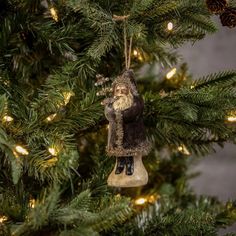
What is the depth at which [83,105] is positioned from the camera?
0.75 m

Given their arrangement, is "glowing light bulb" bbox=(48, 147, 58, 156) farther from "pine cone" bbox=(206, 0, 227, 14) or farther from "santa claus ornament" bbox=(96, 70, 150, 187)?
"pine cone" bbox=(206, 0, 227, 14)

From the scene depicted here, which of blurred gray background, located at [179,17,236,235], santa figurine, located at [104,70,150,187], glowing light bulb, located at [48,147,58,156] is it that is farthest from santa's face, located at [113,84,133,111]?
blurred gray background, located at [179,17,236,235]

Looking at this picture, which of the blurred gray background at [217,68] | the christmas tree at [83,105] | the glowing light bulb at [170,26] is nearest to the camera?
the christmas tree at [83,105]

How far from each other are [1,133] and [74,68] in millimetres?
177

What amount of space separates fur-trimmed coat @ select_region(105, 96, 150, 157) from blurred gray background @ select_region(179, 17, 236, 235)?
44.9 inches

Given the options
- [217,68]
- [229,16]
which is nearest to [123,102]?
[229,16]

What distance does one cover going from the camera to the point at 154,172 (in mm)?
1189

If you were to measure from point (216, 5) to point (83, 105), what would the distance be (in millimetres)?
246

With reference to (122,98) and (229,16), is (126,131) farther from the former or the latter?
(229,16)

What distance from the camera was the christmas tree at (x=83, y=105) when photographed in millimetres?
649

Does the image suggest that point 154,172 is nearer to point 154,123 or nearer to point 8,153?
point 154,123

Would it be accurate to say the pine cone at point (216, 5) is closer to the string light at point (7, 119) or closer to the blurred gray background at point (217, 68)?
the string light at point (7, 119)

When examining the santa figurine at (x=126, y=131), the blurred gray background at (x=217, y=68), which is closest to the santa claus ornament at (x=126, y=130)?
the santa figurine at (x=126, y=131)

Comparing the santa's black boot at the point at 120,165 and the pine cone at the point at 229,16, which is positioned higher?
the pine cone at the point at 229,16
